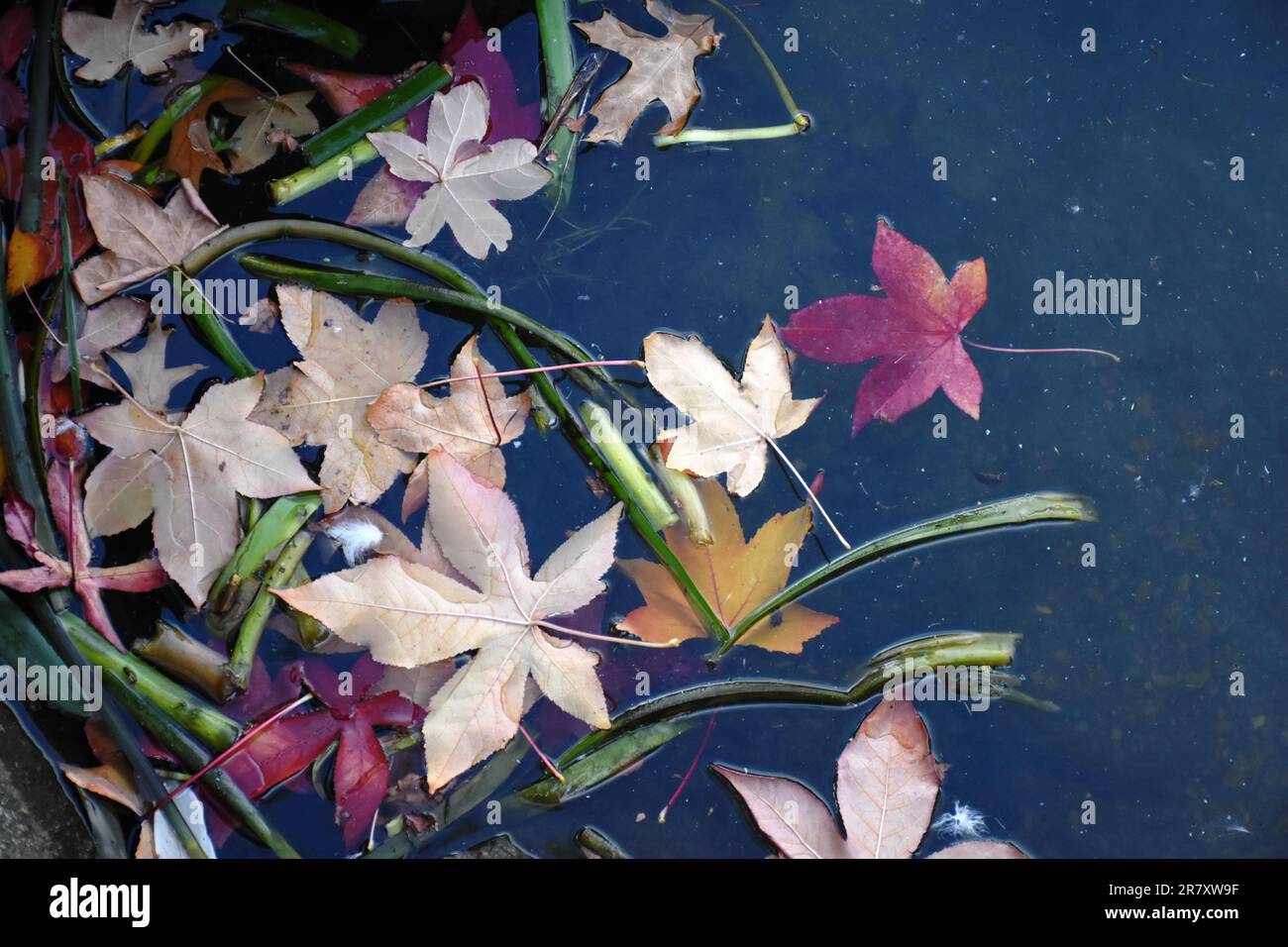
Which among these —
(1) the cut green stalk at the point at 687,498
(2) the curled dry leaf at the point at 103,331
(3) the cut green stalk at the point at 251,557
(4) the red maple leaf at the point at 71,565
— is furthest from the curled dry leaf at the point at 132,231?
(1) the cut green stalk at the point at 687,498

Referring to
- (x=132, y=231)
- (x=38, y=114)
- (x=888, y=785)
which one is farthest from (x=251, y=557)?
(x=888, y=785)

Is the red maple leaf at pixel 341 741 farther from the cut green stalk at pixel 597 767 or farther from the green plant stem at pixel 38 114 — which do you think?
the green plant stem at pixel 38 114

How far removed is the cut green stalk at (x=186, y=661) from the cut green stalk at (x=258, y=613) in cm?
2

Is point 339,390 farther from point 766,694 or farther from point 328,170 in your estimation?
point 766,694

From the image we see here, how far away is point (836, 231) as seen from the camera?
1.57m

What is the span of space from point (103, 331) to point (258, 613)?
495 millimetres

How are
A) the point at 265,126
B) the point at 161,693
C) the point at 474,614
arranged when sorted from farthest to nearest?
1. the point at 265,126
2. the point at 161,693
3. the point at 474,614

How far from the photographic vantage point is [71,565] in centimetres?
145

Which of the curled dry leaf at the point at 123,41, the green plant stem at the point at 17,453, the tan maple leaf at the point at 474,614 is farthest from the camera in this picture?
the curled dry leaf at the point at 123,41

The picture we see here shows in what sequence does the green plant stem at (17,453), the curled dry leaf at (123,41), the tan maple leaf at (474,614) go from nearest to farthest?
the tan maple leaf at (474,614) < the green plant stem at (17,453) < the curled dry leaf at (123,41)

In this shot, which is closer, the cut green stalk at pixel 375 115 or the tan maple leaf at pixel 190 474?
the tan maple leaf at pixel 190 474

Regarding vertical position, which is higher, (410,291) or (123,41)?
(123,41)

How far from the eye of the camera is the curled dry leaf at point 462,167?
1.50m
